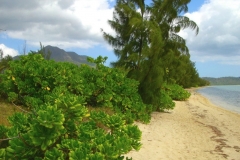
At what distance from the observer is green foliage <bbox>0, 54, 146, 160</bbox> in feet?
10.8

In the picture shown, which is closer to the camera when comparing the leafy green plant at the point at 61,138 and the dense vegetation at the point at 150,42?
the leafy green plant at the point at 61,138

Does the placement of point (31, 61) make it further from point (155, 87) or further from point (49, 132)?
point (49, 132)

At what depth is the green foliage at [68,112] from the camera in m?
3.28

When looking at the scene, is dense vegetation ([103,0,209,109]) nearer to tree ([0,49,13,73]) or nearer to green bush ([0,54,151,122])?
green bush ([0,54,151,122])

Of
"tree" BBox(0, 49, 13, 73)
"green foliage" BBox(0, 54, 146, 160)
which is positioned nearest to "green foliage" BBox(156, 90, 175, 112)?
"green foliage" BBox(0, 54, 146, 160)

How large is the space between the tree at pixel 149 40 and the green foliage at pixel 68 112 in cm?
138

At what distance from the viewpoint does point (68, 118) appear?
3697 mm

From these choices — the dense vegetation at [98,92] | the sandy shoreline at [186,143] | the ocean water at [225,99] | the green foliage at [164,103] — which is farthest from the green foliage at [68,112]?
the ocean water at [225,99]

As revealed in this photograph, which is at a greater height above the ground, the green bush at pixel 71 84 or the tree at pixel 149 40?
the tree at pixel 149 40

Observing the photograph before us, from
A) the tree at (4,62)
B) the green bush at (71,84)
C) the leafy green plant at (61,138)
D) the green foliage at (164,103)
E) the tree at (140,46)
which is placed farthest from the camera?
the green foliage at (164,103)

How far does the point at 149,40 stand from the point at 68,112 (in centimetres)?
874

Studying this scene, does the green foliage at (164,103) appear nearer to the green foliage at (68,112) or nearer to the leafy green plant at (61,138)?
the green foliage at (68,112)

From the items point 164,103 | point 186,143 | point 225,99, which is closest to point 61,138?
point 186,143

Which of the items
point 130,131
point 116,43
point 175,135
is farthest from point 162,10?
point 130,131
